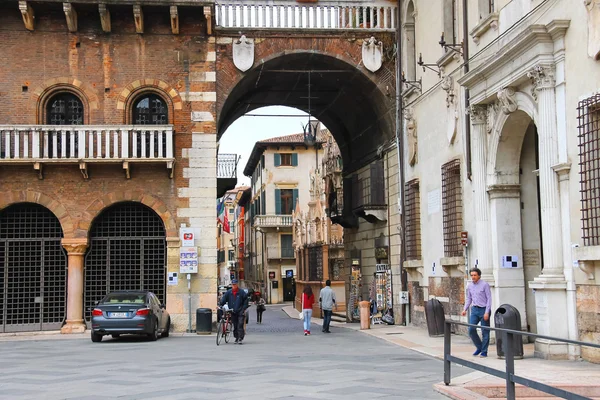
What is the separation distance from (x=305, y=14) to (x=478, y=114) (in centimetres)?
875

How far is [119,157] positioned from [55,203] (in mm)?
2491

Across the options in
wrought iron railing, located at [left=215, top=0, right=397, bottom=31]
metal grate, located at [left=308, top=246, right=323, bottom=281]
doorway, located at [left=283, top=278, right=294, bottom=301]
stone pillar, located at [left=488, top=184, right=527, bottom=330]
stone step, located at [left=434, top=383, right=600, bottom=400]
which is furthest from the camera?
doorway, located at [left=283, top=278, right=294, bottom=301]

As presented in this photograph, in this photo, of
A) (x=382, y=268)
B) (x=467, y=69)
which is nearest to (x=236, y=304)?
(x=382, y=268)

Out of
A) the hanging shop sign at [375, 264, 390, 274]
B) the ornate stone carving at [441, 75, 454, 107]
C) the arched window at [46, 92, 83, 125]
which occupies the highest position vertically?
the arched window at [46, 92, 83, 125]

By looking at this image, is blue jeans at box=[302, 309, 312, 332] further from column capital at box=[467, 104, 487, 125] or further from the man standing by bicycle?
column capital at box=[467, 104, 487, 125]

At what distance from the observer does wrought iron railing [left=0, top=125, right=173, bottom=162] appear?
23531 mm

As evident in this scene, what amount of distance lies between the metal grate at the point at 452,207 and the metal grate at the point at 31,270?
453 inches

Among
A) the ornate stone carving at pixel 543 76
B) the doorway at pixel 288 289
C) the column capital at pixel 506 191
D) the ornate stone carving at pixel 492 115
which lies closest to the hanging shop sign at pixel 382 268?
the column capital at pixel 506 191

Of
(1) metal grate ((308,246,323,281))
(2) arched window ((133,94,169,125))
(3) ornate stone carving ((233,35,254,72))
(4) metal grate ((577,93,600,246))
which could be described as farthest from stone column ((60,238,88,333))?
(1) metal grate ((308,246,323,281))

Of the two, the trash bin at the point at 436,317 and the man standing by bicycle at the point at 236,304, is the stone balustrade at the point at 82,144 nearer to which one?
the man standing by bicycle at the point at 236,304

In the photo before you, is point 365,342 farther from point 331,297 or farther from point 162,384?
point 162,384

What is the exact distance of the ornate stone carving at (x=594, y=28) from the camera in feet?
43.5

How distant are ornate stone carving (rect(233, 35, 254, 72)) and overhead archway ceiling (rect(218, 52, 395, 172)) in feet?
1.25

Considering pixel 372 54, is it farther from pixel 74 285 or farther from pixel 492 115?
pixel 74 285
